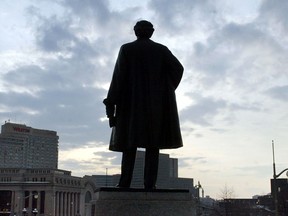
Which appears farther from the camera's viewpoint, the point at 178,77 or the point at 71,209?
the point at 71,209

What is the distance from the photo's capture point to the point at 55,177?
463 feet

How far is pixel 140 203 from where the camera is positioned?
322 inches

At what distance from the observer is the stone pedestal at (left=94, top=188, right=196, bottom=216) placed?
26.6ft

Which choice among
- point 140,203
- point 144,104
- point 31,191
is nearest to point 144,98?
point 144,104

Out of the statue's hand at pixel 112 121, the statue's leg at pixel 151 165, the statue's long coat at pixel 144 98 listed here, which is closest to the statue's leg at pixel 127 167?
the statue's long coat at pixel 144 98

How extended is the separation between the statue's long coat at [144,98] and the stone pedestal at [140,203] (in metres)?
0.87

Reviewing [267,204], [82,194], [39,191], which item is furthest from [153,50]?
[82,194]

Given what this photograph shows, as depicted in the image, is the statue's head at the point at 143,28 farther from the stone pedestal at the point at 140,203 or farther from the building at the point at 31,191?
the building at the point at 31,191

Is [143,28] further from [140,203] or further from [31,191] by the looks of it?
[31,191]

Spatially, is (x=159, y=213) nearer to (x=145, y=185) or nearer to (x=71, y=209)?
(x=145, y=185)

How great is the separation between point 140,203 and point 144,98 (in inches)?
76.6

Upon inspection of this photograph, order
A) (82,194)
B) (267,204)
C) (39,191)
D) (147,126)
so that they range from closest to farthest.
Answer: (147,126) → (39,191) → (267,204) → (82,194)

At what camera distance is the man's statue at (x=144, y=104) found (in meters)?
8.60

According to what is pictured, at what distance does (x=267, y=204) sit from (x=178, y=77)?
151 meters
